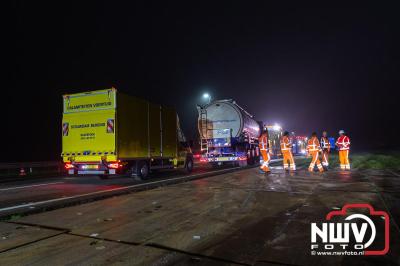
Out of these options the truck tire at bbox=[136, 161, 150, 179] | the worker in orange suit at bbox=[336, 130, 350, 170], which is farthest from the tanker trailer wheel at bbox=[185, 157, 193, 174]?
the worker in orange suit at bbox=[336, 130, 350, 170]

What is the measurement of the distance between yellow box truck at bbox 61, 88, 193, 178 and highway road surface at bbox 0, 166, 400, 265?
403 cm

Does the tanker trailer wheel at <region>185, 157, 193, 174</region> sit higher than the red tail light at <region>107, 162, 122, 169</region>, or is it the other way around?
the red tail light at <region>107, 162, 122, 169</region>

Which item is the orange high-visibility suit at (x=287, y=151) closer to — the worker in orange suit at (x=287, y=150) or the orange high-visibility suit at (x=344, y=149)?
the worker in orange suit at (x=287, y=150)

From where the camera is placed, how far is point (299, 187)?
30.7 feet

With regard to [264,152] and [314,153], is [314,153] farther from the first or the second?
[264,152]

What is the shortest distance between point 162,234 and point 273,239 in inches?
61.0

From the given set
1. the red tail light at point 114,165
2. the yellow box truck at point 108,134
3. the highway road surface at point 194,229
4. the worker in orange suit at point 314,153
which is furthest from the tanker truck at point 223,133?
the highway road surface at point 194,229

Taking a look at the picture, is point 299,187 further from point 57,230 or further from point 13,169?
point 13,169

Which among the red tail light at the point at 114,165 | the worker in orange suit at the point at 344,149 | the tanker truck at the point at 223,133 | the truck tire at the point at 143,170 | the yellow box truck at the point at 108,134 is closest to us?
the red tail light at the point at 114,165

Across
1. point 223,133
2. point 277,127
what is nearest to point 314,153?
point 223,133

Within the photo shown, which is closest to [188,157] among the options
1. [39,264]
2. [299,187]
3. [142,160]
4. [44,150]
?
[142,160]

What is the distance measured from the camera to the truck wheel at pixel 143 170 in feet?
43.3

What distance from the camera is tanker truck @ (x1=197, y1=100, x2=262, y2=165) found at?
19.6 meters

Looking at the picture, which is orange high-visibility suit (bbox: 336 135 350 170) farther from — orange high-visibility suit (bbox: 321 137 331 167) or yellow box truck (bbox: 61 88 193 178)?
yellow box truck (bbox: 61 88 193 178)
